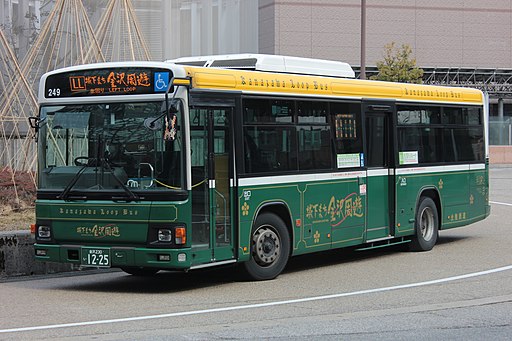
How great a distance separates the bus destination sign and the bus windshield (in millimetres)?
168

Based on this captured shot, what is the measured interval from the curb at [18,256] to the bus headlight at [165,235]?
2999 mm

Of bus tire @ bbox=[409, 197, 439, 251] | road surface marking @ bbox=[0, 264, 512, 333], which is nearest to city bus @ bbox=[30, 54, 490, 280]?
road surface marking @ bbox=[0, 264, 512, 333]

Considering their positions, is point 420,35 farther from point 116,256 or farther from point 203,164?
point 116,256

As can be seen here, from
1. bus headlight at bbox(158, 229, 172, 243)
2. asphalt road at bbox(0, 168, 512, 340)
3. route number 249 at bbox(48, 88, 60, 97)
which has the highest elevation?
route number 249 at bbox(48, 88, 60, 97)

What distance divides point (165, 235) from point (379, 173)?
16.6ft

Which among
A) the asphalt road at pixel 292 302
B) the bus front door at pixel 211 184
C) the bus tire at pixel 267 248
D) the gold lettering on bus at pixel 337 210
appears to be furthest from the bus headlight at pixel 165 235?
the gold lettering on bus at pixel 337 210

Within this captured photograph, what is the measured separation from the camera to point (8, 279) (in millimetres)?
13625

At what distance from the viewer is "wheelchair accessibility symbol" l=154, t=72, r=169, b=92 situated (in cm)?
1176

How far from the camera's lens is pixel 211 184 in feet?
39.7

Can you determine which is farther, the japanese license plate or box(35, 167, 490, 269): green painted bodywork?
the japanese license plate

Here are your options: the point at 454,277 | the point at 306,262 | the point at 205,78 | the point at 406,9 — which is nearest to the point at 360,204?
the point at 306,262

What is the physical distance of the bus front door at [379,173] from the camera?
15.3 m

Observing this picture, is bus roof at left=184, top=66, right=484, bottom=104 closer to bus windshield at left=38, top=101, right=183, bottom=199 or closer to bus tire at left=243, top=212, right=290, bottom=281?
bus windshield at left=38, top=101, right=183, bottom=199

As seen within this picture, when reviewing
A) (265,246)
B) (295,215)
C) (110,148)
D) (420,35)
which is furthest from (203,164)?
(420,35)
